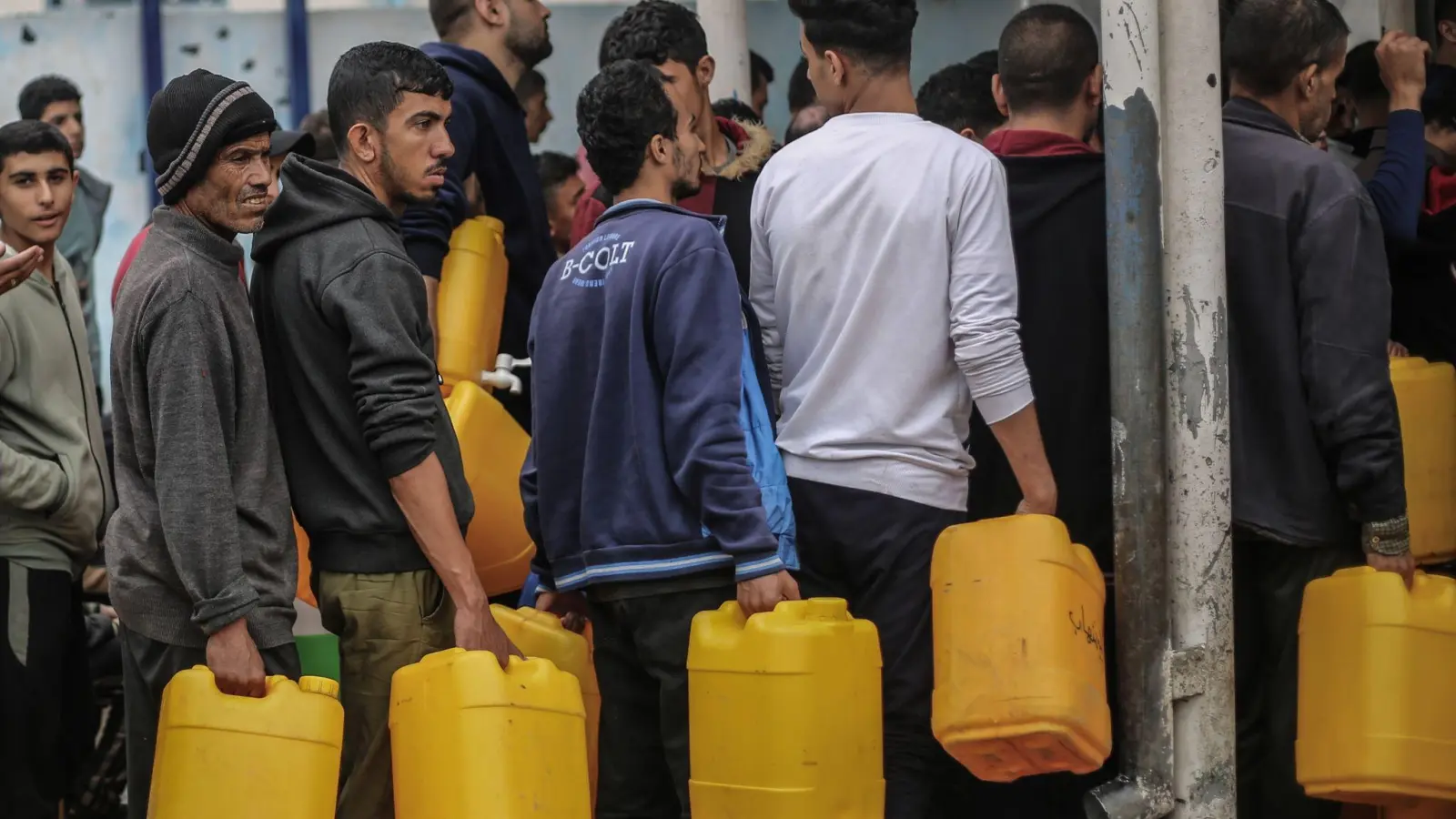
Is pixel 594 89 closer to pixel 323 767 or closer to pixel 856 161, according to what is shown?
pixel 856 161

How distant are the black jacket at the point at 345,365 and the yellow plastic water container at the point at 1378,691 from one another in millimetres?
1774

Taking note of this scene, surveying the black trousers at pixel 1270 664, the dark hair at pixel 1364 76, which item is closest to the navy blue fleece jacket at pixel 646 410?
the black trousers at pixel 1270 664

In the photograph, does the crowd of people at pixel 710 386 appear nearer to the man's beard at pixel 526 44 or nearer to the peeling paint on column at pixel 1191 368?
the peeling paint on column at pixel 1191 368

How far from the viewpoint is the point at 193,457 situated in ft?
10.9

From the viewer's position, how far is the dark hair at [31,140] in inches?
195

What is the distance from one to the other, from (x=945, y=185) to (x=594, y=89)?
0.74 m

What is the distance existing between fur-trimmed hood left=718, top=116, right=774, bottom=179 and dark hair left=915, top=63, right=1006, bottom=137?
1.95 ft

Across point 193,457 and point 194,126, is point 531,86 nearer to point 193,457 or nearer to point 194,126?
point 194,126

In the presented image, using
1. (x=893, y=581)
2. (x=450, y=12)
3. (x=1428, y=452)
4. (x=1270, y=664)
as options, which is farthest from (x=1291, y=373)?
(x=450, y=12)

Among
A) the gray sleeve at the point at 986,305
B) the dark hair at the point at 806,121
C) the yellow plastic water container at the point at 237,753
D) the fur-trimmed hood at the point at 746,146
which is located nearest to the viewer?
the yellow plastic water container at the point at 237,753

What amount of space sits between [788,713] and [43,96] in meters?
4.48

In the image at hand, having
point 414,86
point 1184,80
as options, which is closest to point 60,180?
point 414,86

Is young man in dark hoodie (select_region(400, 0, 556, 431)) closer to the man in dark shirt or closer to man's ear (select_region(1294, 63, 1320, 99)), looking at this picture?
the man in dark shirt

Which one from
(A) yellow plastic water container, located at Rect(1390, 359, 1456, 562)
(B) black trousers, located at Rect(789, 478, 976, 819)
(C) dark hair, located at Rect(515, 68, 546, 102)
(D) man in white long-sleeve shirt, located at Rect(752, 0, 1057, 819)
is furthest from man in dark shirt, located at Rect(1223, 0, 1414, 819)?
(C) dark hair, located at Rect(515, 68, 546, 102)
